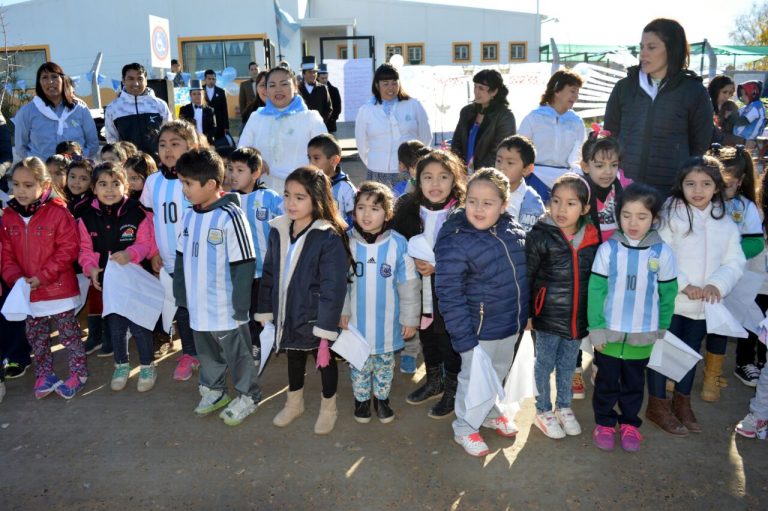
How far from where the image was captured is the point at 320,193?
11.6 ft

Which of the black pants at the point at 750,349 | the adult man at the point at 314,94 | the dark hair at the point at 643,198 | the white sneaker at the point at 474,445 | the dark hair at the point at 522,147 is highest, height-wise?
the adult man at the point at 314,94

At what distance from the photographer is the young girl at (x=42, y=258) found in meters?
4.08

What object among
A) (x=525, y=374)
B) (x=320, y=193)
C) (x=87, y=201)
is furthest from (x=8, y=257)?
(x=525, y=374)

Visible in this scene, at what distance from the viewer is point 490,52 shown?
29641 millimetres

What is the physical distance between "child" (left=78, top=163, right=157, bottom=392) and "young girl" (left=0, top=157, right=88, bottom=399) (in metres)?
0.12

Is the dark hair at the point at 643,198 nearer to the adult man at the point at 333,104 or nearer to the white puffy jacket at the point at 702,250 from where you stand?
the white puffy jacket at the point at 702,250

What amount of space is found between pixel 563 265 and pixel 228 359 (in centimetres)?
206

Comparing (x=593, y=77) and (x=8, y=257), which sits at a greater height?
(x=593, y=77)

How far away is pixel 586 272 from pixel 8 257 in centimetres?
366

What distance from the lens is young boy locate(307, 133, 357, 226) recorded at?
4.54 meters

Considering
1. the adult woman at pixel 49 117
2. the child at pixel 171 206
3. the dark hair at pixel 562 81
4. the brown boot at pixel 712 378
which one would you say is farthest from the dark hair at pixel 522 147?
the adult woman at pixel 49 117

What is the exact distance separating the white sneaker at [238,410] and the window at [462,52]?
27958 millimetres

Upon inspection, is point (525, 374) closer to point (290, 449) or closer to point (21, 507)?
point (290, 449)

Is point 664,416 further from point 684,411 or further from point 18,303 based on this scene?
point 18,303
